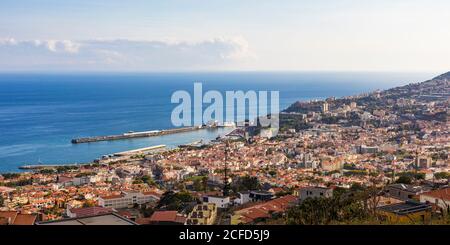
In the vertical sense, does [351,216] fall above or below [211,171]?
above

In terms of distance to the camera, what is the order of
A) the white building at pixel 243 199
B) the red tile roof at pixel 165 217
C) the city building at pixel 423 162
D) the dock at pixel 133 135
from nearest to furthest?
the red tile roof at pixel 165 217
the white building at pixel 243 199
the city building at pixel 423 162
the dock at pixel 133 135

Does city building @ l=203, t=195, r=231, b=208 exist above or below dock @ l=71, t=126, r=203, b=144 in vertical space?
above

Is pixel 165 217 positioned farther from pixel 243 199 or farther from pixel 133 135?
pixel 133 135

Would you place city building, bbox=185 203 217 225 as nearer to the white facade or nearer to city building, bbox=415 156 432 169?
the white facade

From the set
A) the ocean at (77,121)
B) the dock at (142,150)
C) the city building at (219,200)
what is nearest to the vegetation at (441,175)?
the city building at (219,200)

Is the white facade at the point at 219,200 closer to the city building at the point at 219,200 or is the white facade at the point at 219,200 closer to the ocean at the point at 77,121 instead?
the city building at the point at 219,200

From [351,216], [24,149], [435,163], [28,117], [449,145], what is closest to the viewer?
[351,216]

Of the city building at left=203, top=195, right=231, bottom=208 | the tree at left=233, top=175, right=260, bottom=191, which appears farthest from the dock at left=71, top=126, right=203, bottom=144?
the city building at left=203, top=195, right=231, bottom=208

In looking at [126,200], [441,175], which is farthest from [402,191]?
[126,200]

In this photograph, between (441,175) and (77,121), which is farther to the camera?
(77,121)

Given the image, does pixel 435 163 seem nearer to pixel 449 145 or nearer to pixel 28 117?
pixel 449 145
